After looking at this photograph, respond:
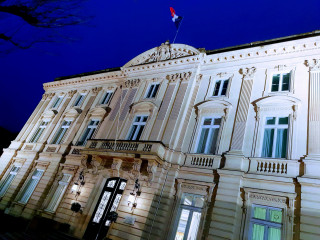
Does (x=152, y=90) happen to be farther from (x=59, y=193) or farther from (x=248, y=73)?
(x=59, y=193)

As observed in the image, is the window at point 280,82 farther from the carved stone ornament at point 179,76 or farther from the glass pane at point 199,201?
the glass pane at point 199,201

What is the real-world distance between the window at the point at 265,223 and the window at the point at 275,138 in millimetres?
2514

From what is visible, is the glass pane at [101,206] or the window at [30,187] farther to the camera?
the window at [30,187]

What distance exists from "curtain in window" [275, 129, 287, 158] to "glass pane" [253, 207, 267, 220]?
8.38 feet

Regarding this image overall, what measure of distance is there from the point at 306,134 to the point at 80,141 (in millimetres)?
14674

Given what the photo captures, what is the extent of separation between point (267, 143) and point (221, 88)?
4.68 m

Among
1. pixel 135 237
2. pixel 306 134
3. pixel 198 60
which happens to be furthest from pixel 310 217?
pixel 198 60

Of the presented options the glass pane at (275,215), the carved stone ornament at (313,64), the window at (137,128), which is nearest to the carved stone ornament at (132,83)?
the window at (137,128)

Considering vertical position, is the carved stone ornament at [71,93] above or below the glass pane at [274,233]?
above

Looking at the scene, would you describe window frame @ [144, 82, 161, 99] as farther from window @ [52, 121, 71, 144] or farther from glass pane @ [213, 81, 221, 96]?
window @ [52, 121, 71, 144]

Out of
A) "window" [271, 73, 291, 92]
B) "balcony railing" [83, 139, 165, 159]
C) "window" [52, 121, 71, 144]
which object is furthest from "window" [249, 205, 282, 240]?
"window" [52, 121, 71, 144]

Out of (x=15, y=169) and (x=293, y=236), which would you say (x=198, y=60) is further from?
(x=15, y=169)

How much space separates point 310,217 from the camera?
8.54m

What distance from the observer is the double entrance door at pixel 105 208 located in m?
12.4
